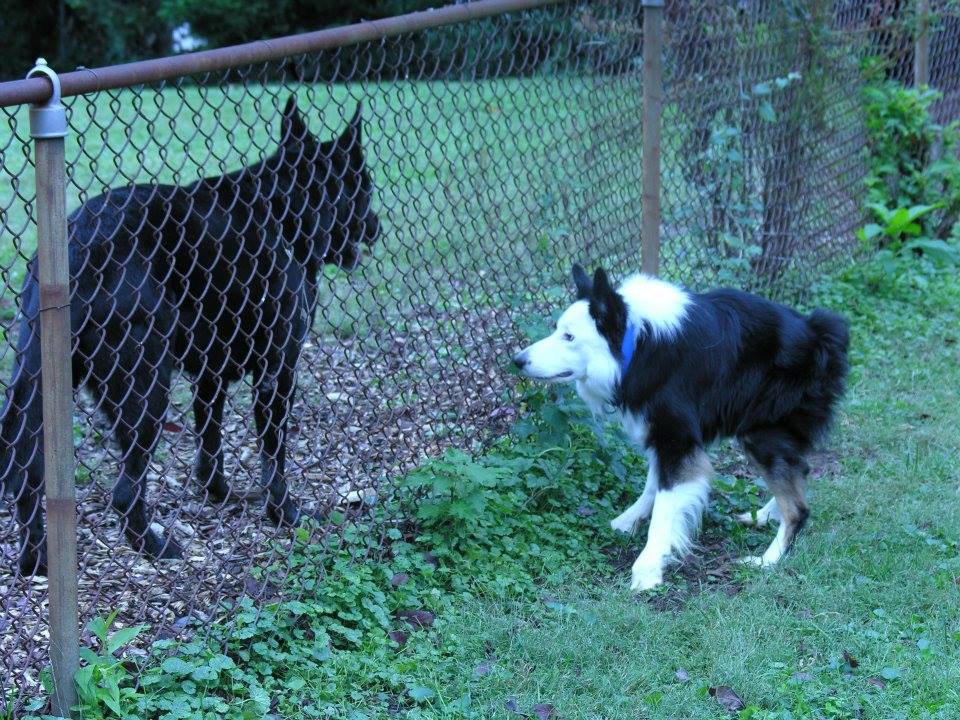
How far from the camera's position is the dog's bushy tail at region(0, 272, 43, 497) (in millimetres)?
3221

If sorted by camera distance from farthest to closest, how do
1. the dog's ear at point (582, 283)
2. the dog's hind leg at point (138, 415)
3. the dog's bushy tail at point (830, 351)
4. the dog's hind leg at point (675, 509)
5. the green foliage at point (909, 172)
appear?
the green foliage at point (909, 172) < the dog's bushy tail at point (830, 351) < the dog's ear at point (582, 283) < the dog's hind leg at point (675, 509) < the dog's hind leg at point (138, 415)

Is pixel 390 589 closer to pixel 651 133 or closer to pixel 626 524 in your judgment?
pixel 626 524

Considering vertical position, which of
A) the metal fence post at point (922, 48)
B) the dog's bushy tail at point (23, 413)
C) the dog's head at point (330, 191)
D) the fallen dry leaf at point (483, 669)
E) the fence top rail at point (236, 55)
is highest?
the metal fence post at point (922, 48)

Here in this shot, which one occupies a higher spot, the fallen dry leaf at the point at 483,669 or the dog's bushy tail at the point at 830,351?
the dog's bushy tail at the point at 830,351

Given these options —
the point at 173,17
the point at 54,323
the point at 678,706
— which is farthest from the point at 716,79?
the point at 173,17

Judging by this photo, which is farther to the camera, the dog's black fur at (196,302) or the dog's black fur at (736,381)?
the dog's black fur at (736,381)

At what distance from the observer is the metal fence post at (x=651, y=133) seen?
499cm

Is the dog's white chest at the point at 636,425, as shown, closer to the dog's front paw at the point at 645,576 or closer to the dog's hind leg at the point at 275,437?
the dog's front paw at the point at 645,576

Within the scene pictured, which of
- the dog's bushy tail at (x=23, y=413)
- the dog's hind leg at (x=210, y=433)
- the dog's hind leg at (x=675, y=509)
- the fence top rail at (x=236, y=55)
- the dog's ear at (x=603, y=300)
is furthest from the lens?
the dog's hind leg at (x=210, y=433)

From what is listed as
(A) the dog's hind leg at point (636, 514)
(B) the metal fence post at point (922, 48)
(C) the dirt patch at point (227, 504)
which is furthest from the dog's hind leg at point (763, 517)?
(B) the metal fence post at point (922, 48)

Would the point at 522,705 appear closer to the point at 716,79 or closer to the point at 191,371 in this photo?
the point at 191,371

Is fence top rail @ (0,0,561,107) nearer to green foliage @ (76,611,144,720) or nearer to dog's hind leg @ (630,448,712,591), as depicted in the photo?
green foliage @ (76,611,144,720)

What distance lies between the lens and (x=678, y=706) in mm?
3105

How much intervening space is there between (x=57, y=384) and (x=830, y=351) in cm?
288
